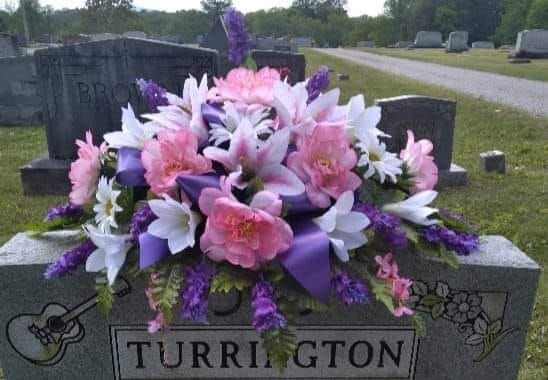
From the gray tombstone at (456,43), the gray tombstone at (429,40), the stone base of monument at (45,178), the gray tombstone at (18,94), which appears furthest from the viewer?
the gray tombstone at (429,40)

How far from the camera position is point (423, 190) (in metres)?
1.52

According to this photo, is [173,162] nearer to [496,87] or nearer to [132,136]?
[132,136]

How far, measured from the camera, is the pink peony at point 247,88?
1410 millimetres

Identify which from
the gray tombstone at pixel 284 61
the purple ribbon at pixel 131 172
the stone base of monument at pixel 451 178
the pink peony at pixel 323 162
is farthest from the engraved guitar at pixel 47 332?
the gray tombstone at pixel 284 61

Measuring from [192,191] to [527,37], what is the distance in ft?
88.2

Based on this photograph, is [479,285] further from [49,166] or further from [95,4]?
[95,4]

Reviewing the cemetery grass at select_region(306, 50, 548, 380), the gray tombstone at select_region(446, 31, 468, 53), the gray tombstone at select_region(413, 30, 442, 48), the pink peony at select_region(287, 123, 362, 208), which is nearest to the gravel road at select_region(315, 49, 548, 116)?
the cemetery grass at select_region(306, 50, 548, 380)

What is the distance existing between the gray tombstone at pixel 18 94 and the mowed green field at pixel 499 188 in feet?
1.30

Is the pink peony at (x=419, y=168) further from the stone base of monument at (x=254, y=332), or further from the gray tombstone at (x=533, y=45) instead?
the gray tombstone at (x=533, y=45)

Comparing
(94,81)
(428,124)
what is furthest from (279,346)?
(428,124)

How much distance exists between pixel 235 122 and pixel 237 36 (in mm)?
379

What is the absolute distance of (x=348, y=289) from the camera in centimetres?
121

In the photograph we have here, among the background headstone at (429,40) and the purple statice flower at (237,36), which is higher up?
the purple statice flower at (237,36)

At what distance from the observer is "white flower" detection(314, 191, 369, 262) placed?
1229 millimetres
